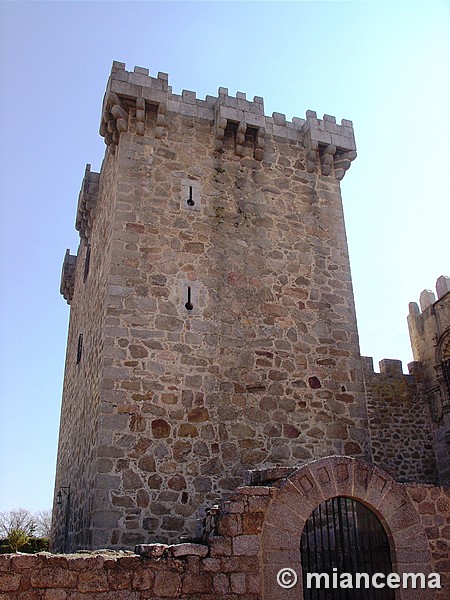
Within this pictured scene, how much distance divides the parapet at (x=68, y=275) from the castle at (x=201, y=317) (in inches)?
127

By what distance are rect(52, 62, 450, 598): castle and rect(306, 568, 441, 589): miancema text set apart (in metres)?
1.21

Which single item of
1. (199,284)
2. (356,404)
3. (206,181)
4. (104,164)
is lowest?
(356,404)

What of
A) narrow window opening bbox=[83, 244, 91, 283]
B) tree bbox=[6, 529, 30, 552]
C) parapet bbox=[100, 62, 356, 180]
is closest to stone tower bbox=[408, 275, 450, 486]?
parapet bbox=[100, 62, 356, 180]

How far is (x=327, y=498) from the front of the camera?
5938 millimetres

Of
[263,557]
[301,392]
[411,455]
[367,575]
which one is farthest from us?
[411,455]

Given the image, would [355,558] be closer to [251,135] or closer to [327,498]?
[327,498]

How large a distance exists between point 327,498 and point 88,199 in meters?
8.00

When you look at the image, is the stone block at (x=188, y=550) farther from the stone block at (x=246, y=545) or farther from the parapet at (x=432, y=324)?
A: the parapet at (x=432, y=324)

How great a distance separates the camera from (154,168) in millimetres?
9562

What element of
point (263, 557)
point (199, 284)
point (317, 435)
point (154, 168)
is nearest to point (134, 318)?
point (199, 284)

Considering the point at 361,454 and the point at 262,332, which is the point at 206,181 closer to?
the point at 262,332

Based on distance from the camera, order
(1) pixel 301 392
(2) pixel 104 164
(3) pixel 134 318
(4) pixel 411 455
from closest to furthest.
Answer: (3) pixel 134 318
(1) pixel 301 392
(2) pixel 104 164
(4) pixel 411 455

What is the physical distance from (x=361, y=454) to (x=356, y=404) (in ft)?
2.57

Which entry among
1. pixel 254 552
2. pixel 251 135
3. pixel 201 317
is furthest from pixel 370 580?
pixel 251 135
